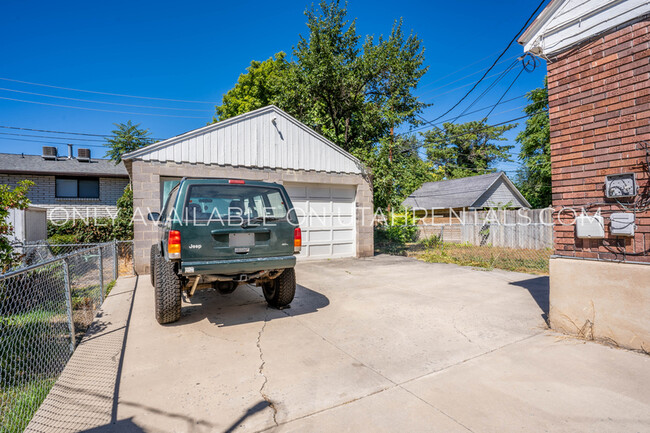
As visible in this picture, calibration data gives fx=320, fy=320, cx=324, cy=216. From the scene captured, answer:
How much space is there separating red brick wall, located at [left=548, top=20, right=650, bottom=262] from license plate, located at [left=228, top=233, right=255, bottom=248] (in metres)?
3.91

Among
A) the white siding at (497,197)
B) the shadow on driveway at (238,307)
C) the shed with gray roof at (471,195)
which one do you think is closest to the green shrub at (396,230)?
the shed with gray roof at (471,195)

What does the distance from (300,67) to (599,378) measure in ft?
42.0

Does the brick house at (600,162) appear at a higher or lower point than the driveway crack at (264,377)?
higher

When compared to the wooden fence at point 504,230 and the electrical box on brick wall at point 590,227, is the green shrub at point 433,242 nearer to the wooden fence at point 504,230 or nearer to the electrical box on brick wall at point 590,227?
the wooden fence at point 504,230

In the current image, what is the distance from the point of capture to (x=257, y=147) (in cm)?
921

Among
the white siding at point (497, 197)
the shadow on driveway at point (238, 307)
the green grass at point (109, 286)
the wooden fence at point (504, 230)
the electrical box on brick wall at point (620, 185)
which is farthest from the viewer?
the white siding at point (497, 197)

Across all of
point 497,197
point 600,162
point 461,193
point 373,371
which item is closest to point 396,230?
point 461,193

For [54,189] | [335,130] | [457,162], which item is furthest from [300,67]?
[457,162]

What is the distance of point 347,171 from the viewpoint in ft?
34.7

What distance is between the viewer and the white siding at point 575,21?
356cm

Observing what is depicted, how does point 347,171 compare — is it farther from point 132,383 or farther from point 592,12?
point 132,383

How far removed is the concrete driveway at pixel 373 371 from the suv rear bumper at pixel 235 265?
82 centimetres

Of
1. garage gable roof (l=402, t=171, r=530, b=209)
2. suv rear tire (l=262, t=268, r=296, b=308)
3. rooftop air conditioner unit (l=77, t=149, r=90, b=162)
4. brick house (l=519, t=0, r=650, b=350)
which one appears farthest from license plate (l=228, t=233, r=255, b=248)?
rooftop air conditioner unit (l=77, t=149, r=90, b=162)

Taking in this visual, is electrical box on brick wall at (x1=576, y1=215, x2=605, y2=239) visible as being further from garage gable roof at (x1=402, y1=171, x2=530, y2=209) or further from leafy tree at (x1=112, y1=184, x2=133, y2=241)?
garage gable roof at (x1=402, y1=171, x2=530, y2=209)
